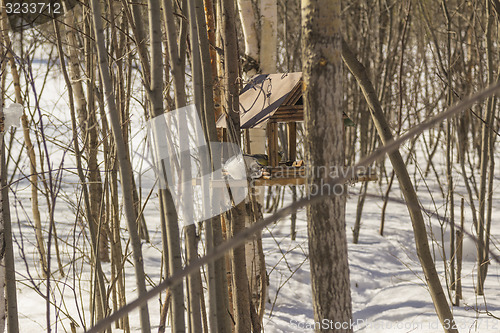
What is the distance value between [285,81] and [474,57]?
6.59m

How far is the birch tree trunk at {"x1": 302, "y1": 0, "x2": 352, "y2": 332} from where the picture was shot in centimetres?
119

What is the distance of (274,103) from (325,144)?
120 centimetres

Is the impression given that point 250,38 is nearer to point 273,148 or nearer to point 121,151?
point 273,148

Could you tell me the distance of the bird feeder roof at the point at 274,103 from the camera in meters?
2.35

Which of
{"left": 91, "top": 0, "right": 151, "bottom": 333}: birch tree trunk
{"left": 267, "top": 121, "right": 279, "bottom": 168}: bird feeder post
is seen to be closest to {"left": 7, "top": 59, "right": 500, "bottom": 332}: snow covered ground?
{"left": 267, "top": 121, "right": 279, "bottom": 168}: bird feeder post

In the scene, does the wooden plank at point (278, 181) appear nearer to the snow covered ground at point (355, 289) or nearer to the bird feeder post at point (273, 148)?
the bird feeder post at point (273, 148)

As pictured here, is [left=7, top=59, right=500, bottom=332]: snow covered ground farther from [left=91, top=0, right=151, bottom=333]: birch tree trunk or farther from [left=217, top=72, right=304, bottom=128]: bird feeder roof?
[left=91, top=0, right=151, bottom=333]: birch tree trunk

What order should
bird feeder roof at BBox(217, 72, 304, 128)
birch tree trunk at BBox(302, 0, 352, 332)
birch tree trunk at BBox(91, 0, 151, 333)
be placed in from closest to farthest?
birch tree trunk at BBox(302, 0, 352, 332), birch tree trunk at BBox(91, 0, 151, 333), bird feeder roof at BBox(217, 72, 304, 128)

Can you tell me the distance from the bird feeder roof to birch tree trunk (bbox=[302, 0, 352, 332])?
3.53ft

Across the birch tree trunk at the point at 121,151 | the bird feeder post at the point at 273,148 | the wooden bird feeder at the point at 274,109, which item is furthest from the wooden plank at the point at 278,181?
the birch tree trunk at the point at 121,151

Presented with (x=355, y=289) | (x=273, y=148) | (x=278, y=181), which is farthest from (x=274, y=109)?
(x=355, y=289)

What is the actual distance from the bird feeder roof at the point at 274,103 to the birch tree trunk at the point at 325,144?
3.53ft

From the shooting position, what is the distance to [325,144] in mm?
1194

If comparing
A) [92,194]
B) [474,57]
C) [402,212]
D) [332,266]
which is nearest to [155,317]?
[92,194]
